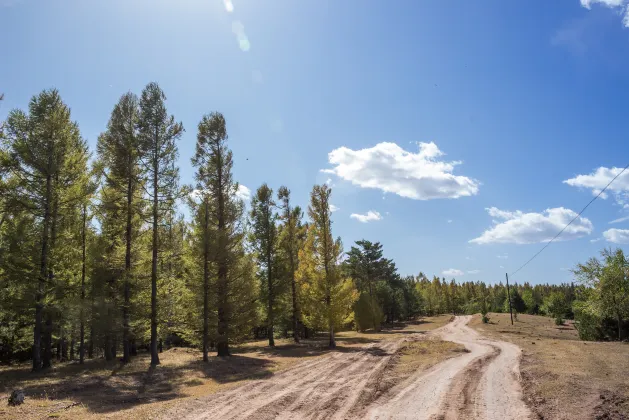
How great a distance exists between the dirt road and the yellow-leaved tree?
40.6ft

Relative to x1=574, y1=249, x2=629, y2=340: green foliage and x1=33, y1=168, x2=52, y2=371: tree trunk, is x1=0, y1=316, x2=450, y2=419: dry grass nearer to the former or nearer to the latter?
x1=33, y1=168, x2=52, y2=371: tree trunk

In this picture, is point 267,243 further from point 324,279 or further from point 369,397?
point 369,397

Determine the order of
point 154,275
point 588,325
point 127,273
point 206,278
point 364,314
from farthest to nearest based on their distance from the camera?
point 364,314 < point 588,325 < point 206,278 < point 127,273 < point 154,275

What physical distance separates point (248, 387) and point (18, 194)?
16.8 m

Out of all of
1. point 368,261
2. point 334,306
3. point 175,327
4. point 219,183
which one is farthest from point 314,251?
point 368,261

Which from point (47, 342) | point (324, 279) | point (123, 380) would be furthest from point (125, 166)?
point (324, 279)

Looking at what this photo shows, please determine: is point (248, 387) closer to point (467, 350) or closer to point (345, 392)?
point (345, 392)

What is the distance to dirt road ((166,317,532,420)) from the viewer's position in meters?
10.2

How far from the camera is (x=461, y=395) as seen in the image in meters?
12.0

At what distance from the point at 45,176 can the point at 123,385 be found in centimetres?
1260

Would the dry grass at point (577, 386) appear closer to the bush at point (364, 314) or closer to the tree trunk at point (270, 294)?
the tree trunk at point (270, 294)

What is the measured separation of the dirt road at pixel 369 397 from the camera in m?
10.2

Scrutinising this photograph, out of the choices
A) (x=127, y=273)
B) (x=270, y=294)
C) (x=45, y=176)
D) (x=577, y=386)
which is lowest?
(x=577, y=386)

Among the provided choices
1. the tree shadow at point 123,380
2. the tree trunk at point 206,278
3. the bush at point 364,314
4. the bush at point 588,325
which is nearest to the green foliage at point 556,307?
the bush at point 588,325
